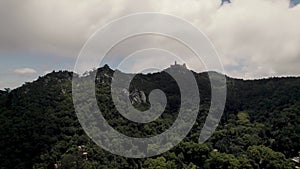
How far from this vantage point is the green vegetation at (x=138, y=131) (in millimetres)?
22516

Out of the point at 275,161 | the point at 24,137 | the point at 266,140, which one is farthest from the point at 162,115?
the point at 24,137

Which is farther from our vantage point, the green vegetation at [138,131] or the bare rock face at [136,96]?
the bare rock face at [136,96]

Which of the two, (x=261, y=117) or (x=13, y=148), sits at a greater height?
(x=261, y=117)

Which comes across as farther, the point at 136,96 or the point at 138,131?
the point at 136,96

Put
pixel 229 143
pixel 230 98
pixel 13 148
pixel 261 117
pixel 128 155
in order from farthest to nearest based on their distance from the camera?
pixel 230 98 < pixel 261 117 < pixel 229 143 < pixel 128 155 < pixel 13 148

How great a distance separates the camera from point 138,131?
91.0 feet

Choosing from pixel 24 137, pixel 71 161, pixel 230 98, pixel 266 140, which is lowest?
pixel 71 161

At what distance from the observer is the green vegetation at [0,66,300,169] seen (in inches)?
886

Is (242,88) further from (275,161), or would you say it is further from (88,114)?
(88,114)

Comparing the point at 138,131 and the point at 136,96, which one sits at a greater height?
the point at 136,96

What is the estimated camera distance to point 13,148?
72.2 feet

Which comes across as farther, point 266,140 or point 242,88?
point 242,88

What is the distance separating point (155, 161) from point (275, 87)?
24.6m

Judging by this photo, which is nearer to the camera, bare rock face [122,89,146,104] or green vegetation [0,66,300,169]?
green vegetation [0,66,300,169]
